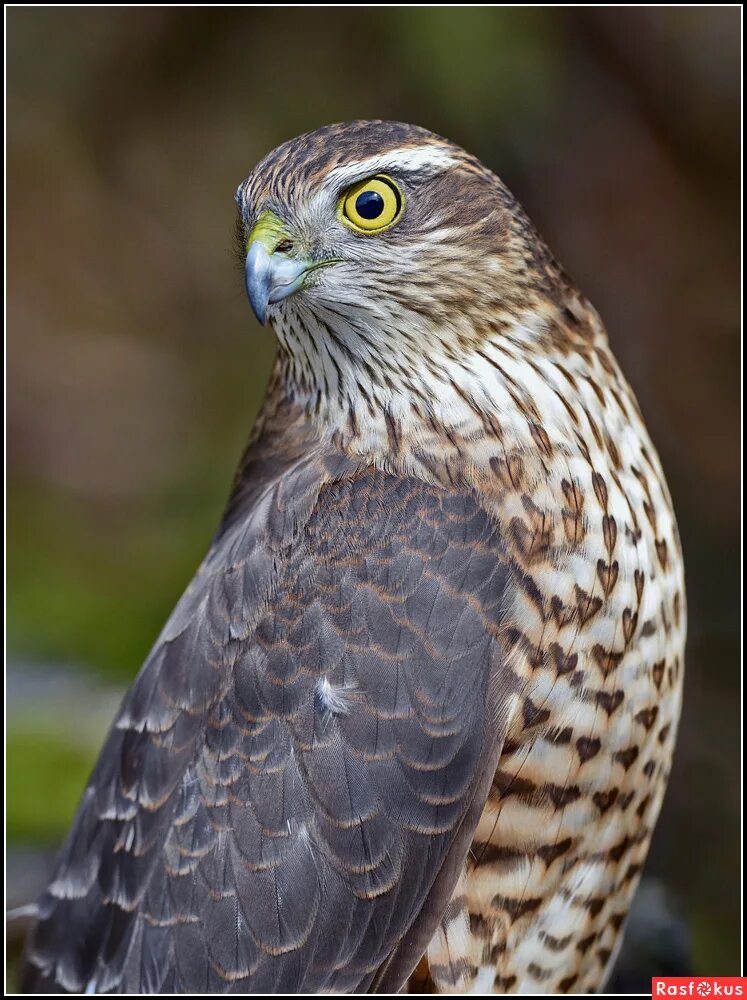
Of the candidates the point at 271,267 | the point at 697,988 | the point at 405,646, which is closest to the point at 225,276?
the point at 271,267

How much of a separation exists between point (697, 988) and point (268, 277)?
173cm

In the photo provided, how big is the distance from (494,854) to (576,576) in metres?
0.54

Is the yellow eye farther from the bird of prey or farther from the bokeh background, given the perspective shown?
the bokeh background

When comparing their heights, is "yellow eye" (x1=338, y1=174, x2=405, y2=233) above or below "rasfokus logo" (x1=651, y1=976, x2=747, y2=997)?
above

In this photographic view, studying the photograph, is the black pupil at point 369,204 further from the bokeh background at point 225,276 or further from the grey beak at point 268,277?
the bokeh background at point 225,276

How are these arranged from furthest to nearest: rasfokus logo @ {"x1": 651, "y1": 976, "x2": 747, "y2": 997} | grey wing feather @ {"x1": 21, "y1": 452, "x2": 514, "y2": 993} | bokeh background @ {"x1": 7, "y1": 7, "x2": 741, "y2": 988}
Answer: bokeh background @ {"x1": 7, "y1": 7, "x2": 741, "y2": 988} < rasfokus logo @ {"x1": 651, "y1": 976, "x2": 747, "y2": 997} < grey wing feather @ {"x1": 21, "y1": 452, "x2": 514, "y2": 993}

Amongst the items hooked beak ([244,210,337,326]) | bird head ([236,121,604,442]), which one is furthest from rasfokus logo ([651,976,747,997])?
hooked beak ([244,210,337,326])

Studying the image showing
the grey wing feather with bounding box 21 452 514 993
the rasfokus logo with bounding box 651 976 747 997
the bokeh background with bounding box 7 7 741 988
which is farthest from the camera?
Answer: the bokeh background with bounding box 7 7 741 988

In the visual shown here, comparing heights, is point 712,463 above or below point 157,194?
below

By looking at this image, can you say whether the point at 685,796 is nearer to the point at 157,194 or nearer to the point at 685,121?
the point at 685,121

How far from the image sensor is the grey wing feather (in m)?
1.92

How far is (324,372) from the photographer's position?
7.09 ft

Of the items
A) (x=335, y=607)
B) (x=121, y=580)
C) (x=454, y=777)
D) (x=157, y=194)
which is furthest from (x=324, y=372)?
(x=157, y=194)

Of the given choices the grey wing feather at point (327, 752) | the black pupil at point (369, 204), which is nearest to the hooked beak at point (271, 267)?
the black pupil at point (369, 204)
